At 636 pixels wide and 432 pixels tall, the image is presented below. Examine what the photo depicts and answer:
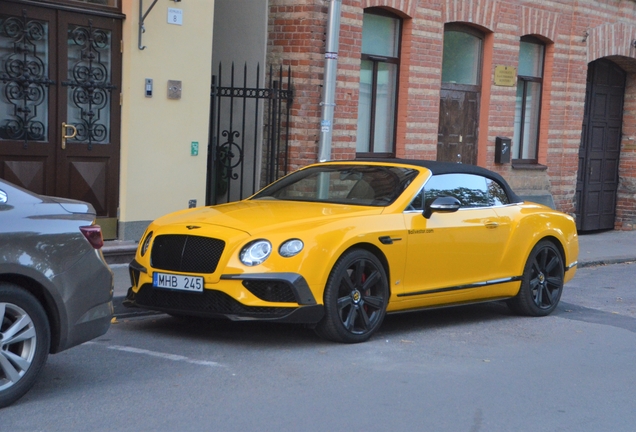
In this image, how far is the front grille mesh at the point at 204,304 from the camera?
7191 mm

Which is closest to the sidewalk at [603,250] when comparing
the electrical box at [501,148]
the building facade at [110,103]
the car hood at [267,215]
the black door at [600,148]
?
the black door at [600,148]

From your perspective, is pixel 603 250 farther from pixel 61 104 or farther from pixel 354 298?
pixel 354 298

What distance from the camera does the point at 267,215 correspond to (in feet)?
25.6

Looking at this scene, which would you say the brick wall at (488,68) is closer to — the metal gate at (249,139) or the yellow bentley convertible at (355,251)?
the metal gate at (249,139)

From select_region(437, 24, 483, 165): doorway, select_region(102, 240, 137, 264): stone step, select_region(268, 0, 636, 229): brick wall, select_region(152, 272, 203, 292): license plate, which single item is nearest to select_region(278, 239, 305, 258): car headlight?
select_region(152, 272, 203, 292): license plate

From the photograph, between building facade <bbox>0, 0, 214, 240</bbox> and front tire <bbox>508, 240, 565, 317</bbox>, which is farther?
building facade <bbox>0, 0, 214, 240</bbox>

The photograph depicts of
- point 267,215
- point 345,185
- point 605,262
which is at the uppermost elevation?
point 345,185

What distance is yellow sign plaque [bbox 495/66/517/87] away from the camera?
53.4ft

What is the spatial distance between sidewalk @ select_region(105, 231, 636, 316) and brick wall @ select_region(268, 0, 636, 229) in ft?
2.87

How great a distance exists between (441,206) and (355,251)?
3.39 ft

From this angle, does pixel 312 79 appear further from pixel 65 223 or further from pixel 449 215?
pixel 65 223

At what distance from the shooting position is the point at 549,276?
31.6ft

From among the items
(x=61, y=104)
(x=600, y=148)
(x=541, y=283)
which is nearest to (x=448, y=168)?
(x=541, y=283)

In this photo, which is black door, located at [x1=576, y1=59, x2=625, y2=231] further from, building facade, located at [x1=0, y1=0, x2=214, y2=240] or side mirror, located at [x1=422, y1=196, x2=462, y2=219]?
side mirror, located at [x1=422, y1=196, x2=462, y2=219]
